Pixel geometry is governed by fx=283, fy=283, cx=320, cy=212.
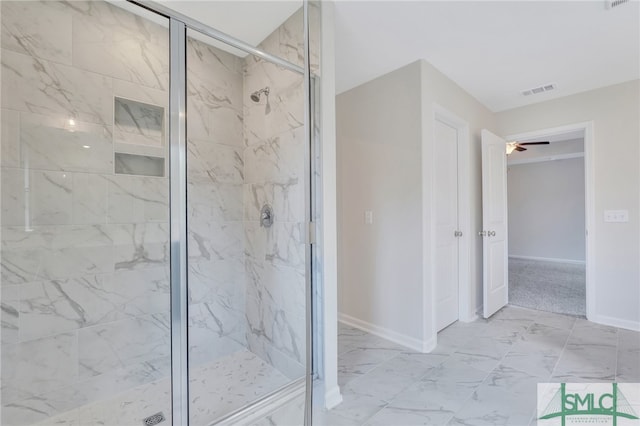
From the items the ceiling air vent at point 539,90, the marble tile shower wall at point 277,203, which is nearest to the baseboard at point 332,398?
→ the marble tile shower wall at point 277,203

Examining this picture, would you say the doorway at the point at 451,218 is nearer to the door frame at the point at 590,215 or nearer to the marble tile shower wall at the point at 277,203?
the door frame at the point at 590,215

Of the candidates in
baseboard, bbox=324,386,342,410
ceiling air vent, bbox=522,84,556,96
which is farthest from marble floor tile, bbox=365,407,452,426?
ceiling air vent, bbox=522,84,556,96

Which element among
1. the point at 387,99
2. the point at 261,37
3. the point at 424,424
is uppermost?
the point at 261,37

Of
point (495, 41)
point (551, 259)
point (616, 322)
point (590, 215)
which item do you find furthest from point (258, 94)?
point (551, 259)

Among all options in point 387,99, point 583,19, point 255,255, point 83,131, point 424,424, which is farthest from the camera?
point 387,99

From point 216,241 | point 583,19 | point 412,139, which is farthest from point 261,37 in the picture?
point 583,19

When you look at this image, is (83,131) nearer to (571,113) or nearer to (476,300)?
(476,300)

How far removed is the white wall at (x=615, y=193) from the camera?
8.95 ft

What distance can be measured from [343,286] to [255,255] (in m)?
1.17

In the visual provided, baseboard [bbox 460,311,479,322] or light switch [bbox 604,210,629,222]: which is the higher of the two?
light switch [bbox 604,210,629,222]

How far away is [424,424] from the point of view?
1.53m

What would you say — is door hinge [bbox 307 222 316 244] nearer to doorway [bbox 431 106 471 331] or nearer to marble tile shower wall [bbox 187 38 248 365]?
marble tile shower wall [bbox 187 38 248 365]

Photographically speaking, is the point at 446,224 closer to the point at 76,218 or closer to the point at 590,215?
the point at 590,215

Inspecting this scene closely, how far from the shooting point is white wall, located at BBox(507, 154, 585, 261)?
237 inches
